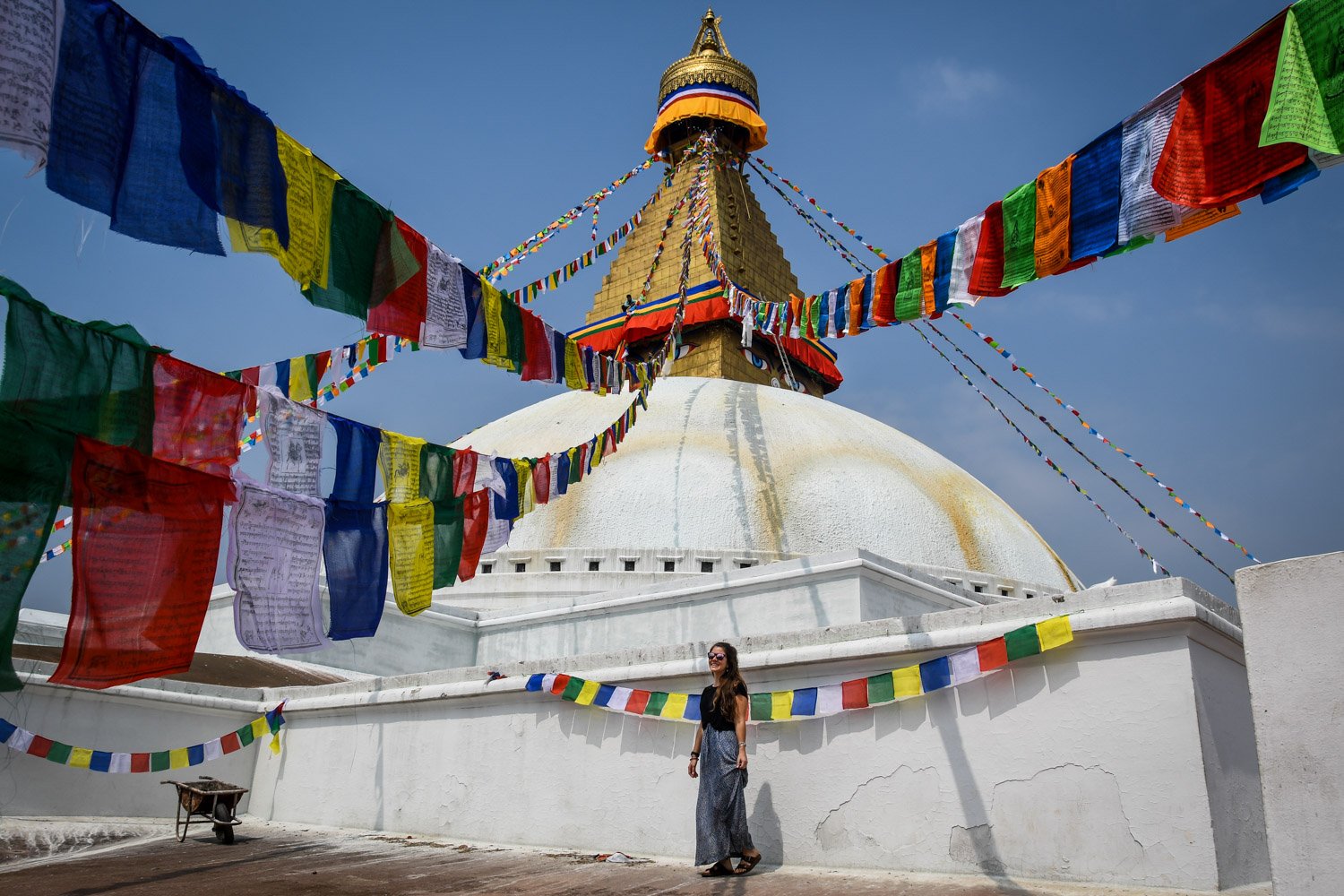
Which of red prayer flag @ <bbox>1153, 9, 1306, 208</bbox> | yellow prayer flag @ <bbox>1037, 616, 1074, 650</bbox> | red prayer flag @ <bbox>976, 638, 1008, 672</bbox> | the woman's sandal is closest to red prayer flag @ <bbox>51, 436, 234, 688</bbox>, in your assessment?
the woman's sandal

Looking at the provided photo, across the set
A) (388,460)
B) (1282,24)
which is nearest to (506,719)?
(388,460)

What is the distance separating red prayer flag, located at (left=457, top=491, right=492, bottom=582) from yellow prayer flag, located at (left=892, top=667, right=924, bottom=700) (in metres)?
3.71

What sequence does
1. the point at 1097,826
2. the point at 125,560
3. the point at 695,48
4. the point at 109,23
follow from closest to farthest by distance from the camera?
the point at 109,23 < the point at 1097,826 < the point at 125,560 < the point at 695,48

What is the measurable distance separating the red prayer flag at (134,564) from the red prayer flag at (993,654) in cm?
404

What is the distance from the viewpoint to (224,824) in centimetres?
748

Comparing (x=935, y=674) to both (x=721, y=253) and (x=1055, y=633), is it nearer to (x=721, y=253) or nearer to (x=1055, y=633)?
(x=1055, y=633)

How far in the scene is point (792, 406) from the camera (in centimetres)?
1695

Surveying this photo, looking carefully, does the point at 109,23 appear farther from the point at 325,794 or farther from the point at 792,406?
the point at 792,406

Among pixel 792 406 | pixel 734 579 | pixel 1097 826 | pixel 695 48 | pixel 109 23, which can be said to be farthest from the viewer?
pixel 695 48

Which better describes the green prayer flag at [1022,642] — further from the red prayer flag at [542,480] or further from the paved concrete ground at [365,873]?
the red prayer flag at [542,480]

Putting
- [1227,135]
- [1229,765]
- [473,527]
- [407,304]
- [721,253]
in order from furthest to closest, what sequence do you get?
[721,253], [473,527], [407,304], [1229,765], [1227,135]

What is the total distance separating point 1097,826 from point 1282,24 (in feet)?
11.9

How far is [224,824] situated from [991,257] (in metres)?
6.56

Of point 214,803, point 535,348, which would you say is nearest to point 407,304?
point 535,348
